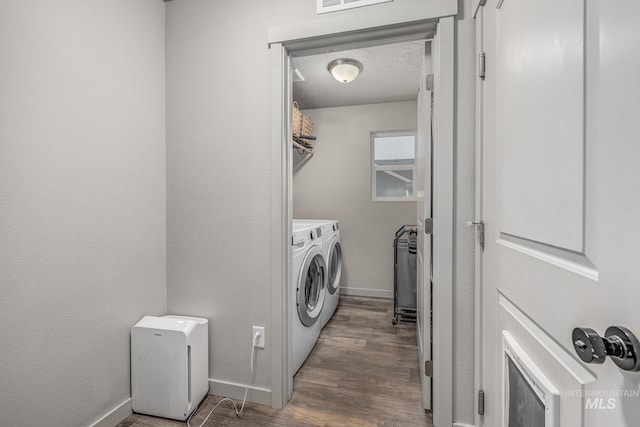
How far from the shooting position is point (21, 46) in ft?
3.52

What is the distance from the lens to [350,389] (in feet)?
5.70

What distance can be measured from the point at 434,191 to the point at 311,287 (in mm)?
1253

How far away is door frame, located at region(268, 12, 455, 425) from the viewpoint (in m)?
1.32

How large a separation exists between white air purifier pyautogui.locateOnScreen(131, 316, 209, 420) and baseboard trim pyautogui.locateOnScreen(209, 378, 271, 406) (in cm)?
13

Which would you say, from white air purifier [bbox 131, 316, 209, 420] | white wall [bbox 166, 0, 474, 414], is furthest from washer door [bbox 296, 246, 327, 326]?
white air purifier [bbox 131, 316, 209, 420]

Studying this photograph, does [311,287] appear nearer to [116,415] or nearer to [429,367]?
[429,367]

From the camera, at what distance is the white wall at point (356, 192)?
3.56m

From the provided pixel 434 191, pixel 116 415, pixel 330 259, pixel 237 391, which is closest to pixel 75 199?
pixel 116 415

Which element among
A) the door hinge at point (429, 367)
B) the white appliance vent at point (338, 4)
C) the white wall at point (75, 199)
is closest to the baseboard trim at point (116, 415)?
the white wall at point (75, 199)

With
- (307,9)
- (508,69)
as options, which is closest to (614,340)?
(508,69)

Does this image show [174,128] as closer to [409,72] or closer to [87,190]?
[87,190]

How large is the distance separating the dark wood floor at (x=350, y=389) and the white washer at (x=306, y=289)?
5.8 inches

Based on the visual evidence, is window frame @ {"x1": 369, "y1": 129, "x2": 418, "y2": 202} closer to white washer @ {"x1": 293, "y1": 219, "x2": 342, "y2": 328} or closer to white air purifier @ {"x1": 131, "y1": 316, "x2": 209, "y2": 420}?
white washer @ {"x1": 293, "y1": 219, "x2": 342, "y2": 328}

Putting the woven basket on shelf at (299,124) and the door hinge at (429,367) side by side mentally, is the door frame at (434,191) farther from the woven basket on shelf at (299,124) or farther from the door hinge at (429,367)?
the woven basket on shelf at (299,124)
